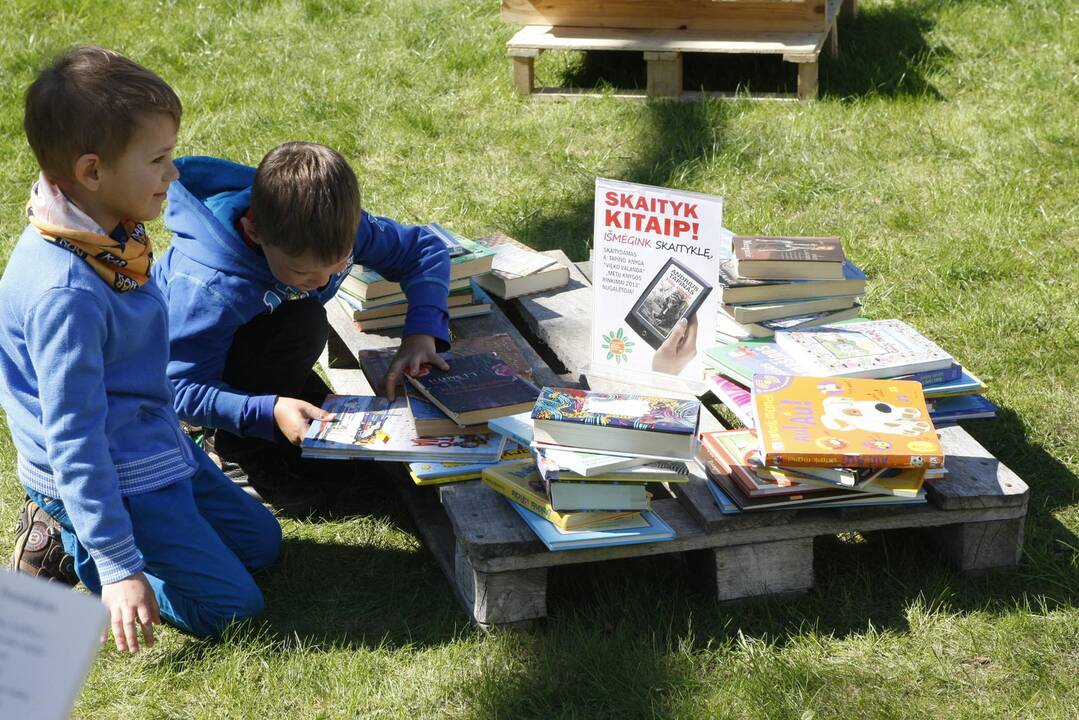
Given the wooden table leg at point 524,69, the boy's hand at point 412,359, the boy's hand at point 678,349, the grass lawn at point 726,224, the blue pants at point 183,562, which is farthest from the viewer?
the wooden table leg at point 524,69

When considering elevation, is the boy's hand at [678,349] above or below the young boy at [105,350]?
below

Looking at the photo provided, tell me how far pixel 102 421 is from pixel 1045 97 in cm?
487

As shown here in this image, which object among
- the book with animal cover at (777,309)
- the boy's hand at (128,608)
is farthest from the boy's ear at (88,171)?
the book with animal cover at (777,309)

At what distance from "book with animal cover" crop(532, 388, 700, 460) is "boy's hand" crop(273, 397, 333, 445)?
0.63 metres

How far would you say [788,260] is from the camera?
335 cm

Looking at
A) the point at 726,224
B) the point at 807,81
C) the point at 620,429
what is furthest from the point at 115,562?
the point at 807,81

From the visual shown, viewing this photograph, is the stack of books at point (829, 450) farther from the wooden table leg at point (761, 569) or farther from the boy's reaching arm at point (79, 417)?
the boy's reaching arm at point (79, 417)

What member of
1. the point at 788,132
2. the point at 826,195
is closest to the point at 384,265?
the point at 826,195

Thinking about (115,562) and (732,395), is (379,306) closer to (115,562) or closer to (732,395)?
(732,395)

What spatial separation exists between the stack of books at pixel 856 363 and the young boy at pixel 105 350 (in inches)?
54.4

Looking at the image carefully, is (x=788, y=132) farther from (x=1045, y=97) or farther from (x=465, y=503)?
(x=465, y=503)

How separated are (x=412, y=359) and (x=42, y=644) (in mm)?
2150

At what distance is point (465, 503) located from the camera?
282 cm

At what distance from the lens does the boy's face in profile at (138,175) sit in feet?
8.24
